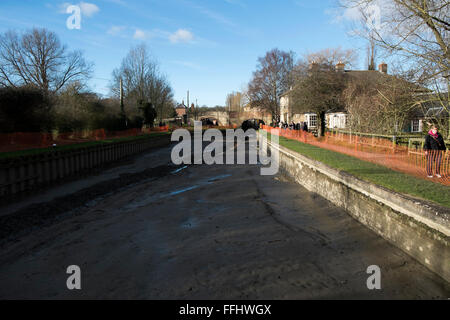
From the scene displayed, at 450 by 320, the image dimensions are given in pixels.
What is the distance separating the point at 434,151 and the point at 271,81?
48641 mm

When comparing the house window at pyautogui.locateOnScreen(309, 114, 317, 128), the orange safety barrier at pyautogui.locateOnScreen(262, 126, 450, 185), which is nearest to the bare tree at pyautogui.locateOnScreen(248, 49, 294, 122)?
the house window at pyautogui.locateOnScreen(309, 114, 317, 128)

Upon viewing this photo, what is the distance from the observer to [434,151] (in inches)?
387

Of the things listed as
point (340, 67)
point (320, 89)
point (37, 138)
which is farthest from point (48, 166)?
point (340, 67)

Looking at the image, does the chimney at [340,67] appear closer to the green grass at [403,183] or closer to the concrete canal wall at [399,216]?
the green grass at [403,183]

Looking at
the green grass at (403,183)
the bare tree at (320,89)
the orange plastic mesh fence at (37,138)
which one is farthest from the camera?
the bare tree at (320,89)

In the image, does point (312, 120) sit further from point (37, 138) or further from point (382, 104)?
point (37, 138)

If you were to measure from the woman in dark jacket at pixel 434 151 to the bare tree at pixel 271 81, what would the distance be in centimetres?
4729

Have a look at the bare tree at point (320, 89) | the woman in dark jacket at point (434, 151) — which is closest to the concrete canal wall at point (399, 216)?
the woman in dark jacket at point (434, 151)

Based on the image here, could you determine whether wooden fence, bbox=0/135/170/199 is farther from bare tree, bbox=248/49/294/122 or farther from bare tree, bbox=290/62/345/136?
bare tree, bbox=248/49/294/122

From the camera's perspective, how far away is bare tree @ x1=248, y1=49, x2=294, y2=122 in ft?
184

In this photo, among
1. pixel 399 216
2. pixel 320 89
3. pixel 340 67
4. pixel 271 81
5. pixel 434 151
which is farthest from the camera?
pixel 271 81

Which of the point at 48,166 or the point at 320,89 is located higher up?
the point at 320,89

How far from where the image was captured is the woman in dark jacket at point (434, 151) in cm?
962
